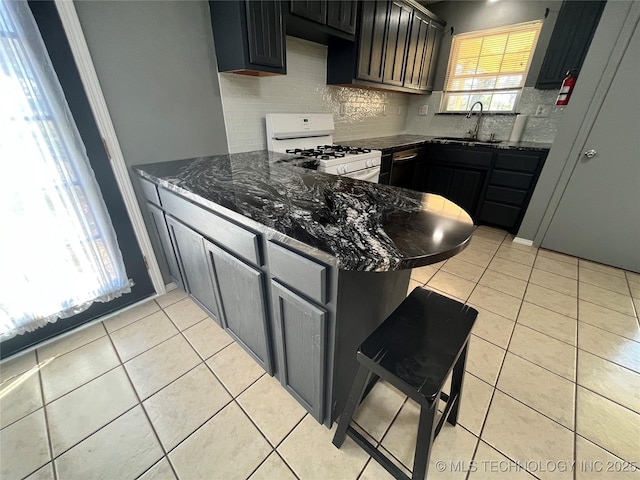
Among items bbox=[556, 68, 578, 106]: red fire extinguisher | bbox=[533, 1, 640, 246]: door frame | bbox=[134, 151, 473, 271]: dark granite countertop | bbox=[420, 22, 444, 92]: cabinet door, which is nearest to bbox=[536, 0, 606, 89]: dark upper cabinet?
bbox=[556, 68, 578, 106]: red fire extinguisher

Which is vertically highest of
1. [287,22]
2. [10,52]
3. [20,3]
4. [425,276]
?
[287,22]

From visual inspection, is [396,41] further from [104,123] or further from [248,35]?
[104,123]

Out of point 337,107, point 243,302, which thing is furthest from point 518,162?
point 243,302

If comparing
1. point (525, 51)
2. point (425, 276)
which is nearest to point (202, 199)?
point (425, 276)

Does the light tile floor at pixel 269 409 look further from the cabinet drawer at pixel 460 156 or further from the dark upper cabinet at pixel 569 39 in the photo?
the dark upper cabinet at pixel 569 39

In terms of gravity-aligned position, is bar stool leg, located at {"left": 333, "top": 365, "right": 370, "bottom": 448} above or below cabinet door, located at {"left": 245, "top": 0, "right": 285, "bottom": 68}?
below

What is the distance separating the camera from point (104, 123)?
1519mm

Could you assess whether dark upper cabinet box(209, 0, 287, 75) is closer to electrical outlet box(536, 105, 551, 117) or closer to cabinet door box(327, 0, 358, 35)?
cabinet door box(327, 0, 358, 35)

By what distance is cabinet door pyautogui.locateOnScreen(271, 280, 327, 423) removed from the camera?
0.91m

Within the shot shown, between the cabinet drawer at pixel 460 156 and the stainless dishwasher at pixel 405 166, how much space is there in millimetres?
224

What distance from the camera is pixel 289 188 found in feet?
4.00

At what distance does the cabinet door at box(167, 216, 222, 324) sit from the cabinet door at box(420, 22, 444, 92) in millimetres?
3587

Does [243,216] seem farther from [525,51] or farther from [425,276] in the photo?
[525,51]

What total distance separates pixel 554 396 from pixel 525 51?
12.1ft
